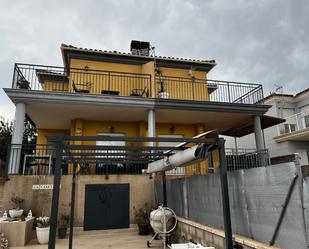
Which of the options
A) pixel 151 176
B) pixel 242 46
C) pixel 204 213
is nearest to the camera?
pixel 204 213

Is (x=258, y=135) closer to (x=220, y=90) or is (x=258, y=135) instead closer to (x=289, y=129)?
(x=220, y=90)

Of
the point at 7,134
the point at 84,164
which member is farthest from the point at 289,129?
the point at 7,134

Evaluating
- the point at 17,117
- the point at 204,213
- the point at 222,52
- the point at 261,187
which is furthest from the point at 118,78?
the point at 261,187

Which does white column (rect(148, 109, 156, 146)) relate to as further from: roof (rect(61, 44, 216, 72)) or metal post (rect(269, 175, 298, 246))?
metal post (rect(269, 175, 298, 246))

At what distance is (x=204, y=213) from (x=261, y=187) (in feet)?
6.86

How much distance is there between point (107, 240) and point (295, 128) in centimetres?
1445

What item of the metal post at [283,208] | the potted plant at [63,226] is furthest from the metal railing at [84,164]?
the metal post at [283,208]

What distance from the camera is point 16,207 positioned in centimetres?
772

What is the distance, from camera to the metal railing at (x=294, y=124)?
1583cm

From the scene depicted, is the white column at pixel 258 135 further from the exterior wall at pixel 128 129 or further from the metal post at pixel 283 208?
the metal post at pixel 283 208

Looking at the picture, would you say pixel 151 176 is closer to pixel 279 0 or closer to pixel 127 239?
pixel 127 239

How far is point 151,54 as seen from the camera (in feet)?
46.1

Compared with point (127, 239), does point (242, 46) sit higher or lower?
higher

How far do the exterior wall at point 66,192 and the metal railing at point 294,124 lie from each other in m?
11.2
